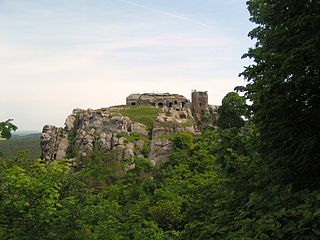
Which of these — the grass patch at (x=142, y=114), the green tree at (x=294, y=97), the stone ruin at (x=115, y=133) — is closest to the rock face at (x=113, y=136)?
the stone ruin at (x=115, y=133)

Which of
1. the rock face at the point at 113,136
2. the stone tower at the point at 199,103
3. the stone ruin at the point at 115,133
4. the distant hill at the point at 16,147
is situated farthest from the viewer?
the stone tower at the point at 199,103

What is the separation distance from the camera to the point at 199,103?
6888cm

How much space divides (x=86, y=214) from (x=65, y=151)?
46989 mm

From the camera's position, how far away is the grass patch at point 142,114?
184 ft

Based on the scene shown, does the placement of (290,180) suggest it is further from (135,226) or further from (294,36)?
(135,226)

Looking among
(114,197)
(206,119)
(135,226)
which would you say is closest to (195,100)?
(206,119)

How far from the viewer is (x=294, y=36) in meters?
7.41

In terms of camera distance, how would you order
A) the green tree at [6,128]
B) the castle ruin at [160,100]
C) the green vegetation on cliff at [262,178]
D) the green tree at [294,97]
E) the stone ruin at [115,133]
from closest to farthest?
the green vegetation on cliff at [262,178], the green tree at [294,97], the green tree at [6,128], the stone ruin at [115,133], the castle ruin at [160,100]

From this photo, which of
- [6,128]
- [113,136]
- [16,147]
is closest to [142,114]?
[113,136]

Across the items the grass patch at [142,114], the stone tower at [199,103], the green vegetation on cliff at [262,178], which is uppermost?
the stone tower at [199,103]

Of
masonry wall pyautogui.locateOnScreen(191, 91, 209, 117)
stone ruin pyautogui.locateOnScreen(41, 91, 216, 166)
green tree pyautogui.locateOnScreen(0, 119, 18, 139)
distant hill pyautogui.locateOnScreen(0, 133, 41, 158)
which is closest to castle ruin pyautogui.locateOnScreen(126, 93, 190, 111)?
masonry wall pyautogui.locateOnScreen(191, 91, 209, 117)

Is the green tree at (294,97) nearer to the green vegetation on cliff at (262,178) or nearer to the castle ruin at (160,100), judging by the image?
the green vegetation on cliff at (262,178)

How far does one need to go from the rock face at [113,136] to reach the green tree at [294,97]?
38065mm

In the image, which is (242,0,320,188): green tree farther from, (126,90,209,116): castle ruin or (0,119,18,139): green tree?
(126,90,209,116): castle ruin
